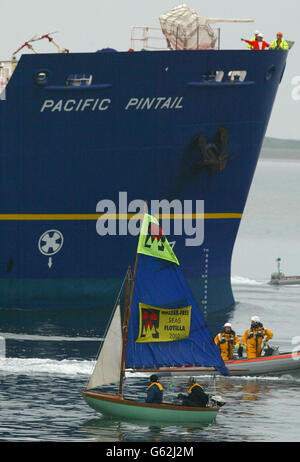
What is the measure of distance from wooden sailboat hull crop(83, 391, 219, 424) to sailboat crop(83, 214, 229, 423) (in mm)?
738

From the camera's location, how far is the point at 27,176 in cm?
5053

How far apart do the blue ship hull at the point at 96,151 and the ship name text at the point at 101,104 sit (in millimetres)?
44

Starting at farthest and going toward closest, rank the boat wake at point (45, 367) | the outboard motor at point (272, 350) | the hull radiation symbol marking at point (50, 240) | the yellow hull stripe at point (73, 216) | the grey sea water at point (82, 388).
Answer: the hull radiation symbol marking at point (50, 240) < the yellow hull stripe at point (73, 216) < the outboard motor at point (272, 350) < the boat wake at point (45, 367) < the grey sea water at point (82, 388)

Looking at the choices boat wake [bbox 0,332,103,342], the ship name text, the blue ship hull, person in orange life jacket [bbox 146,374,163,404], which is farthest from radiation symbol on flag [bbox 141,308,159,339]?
the ship name text

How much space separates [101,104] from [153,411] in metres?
18.7

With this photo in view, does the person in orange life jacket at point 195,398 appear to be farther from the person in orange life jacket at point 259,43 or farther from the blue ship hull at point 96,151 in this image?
the person in orange life jacket at point 259,43

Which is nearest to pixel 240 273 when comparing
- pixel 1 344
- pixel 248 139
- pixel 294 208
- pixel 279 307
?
pixel 279 307

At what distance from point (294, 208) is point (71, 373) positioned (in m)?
152

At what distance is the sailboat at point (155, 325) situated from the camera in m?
37.1

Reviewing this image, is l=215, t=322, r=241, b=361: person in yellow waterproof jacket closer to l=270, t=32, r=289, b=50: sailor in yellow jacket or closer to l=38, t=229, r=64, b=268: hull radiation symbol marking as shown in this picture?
l=38, t=229, r=64, b=268: hull radiation symbol marking

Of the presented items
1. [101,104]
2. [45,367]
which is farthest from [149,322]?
[101,104]

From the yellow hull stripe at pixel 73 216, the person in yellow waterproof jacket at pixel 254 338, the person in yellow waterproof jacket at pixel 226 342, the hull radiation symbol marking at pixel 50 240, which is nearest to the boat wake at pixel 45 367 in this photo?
the person in yellow waterproof jacket at pixel 226 342

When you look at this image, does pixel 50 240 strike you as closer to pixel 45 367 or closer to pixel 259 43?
pixel 45 367

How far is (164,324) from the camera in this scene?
37.8m
